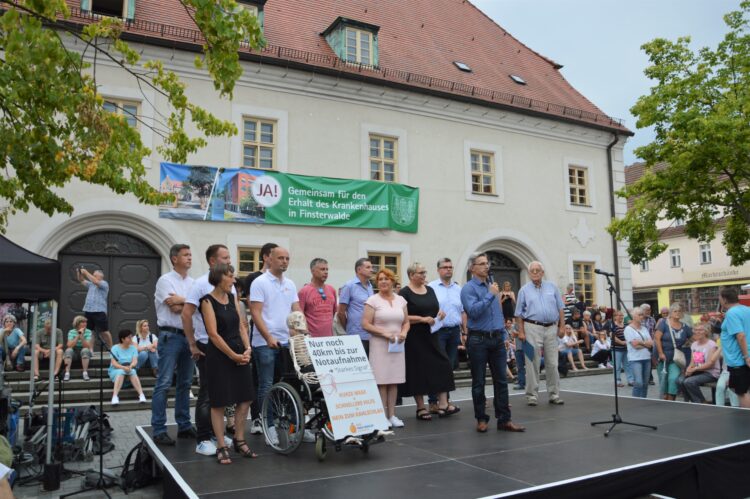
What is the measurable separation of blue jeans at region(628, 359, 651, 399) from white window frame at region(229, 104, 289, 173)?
9.52 m

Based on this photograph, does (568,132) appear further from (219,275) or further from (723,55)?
(219,275)

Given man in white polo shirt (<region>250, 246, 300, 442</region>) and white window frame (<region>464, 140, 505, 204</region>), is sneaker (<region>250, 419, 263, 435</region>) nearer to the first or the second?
man in white polo shirt (<region>250, 246, 300, 442</region>)

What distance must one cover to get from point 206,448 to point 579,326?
1441cm

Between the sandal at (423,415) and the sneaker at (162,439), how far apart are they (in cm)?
307

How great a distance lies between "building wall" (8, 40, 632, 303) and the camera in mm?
14086

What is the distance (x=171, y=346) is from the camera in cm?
638

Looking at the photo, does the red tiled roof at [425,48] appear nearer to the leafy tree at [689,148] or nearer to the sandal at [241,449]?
the leafy tree at [689,148]

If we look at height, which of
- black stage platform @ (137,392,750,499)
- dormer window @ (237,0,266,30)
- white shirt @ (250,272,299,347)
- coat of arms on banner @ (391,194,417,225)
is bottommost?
black stage platform @ (137,392,750,499)

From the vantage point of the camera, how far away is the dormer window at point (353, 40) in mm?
17328

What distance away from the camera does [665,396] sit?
9.71 metres

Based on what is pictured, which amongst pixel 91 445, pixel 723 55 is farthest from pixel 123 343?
pixel 723 55

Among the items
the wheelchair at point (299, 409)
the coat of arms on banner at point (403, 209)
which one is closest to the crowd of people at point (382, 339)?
the wheelchair at point (299, 409)

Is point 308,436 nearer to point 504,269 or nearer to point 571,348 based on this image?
point 571,348

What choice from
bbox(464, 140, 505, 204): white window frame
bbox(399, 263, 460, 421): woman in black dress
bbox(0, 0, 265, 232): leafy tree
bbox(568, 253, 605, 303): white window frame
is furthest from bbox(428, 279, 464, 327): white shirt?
bbox(568, 253, 605, 303): white window frame
